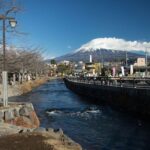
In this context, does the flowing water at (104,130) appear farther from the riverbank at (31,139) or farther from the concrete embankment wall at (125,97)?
the riverbank at (31,139)

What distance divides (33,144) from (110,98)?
99.8ft

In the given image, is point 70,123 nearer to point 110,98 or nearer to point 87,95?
point 110,98

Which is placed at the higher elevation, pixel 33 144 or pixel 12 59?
pixel 12 59

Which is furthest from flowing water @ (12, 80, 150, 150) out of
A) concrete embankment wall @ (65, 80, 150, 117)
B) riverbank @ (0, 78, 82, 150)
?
riverbank @ (0, 78, 82, 150)

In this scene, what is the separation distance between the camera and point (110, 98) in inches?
1668

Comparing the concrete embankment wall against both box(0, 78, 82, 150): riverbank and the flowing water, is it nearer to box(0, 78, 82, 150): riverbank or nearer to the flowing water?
the flowing water

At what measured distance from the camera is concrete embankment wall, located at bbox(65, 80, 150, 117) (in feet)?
97.3

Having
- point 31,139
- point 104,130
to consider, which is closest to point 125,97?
point 104,130

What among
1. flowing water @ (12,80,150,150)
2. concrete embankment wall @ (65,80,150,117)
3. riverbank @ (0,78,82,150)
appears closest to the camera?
riverbank @ (0,78,82,150)

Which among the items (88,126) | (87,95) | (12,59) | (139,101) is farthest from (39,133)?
(87,95)

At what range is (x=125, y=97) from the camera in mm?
36031

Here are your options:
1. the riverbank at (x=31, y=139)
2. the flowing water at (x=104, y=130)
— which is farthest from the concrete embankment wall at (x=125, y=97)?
the riverbank at (x=31, y=139)

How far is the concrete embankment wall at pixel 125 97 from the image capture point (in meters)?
29.7

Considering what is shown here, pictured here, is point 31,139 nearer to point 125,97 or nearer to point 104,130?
point 104,130
